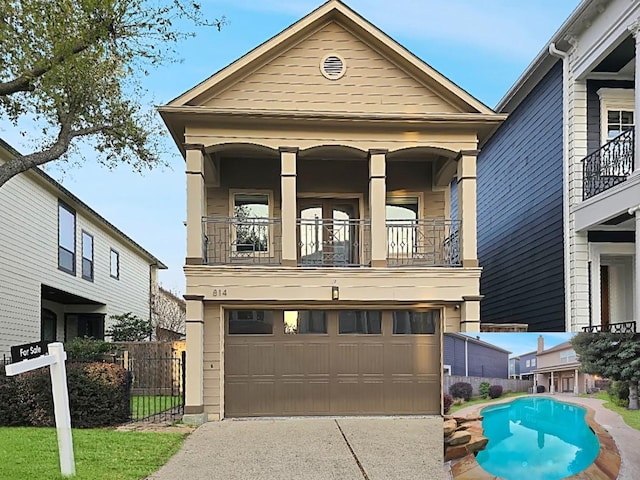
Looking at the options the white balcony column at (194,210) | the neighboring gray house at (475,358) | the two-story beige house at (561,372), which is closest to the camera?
the two-story beige house at (561,372)

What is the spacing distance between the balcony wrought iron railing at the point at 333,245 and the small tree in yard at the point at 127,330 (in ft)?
40.1

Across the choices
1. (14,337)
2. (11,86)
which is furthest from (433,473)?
(14,337)

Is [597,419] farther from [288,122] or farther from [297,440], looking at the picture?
[288,122]

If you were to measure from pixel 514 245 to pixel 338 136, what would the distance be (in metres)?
6.77

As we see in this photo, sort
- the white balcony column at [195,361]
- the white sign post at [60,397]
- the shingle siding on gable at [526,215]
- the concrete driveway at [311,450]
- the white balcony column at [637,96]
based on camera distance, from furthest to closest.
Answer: the shingle siding on gable at [526,215] < the white balcony column at [195,361] < the white balcony column at [637,96] < the concrete driveway at [311,450] < the white sign post at [60,397]

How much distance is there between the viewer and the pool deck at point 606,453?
423cm

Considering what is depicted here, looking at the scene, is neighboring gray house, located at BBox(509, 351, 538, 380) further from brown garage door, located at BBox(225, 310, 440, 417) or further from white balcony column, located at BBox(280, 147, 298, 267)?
brown garage door, located at BBox(225, 310, 440, 417)

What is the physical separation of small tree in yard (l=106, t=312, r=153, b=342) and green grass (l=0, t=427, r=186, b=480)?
12787 mm

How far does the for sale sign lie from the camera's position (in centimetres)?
817

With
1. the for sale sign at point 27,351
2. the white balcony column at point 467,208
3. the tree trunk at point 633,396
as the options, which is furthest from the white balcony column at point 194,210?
the tree trunk at point 633,396

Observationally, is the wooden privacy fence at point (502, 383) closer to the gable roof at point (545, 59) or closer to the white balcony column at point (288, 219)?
the white balcony column at point (288, 219)

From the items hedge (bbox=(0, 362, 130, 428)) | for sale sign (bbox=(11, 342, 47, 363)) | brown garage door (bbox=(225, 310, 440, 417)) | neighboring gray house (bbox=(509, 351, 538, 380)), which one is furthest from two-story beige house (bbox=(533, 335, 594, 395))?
hedge (bbox=(0, 362, 130, 428))

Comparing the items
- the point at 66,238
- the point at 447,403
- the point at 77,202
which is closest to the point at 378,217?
the point at 447,403

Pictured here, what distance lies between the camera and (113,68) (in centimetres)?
1384
